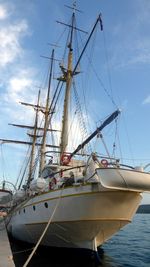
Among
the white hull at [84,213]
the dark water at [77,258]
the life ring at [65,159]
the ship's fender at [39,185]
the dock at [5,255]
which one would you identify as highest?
the life ring at [65,159]

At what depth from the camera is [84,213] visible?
14508 mm

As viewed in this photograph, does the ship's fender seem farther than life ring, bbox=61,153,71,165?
No

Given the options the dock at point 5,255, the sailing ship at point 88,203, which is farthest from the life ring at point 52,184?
the dock at point 5,255

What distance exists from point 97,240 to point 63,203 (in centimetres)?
260

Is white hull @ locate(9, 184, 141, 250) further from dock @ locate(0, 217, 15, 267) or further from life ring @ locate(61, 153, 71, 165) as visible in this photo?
life ring @ locate(61, 153, 71, 165)

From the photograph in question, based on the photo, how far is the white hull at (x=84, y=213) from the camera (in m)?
14.2

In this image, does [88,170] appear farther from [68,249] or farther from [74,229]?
[68,249]

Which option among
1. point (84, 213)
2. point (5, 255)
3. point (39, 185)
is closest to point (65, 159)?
point (39, 185)

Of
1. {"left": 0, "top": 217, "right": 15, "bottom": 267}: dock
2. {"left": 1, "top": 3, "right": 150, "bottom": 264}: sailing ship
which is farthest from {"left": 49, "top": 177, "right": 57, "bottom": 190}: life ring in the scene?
{"left": 0, "top": 217, "right": 15, "bottom": 267}: dock

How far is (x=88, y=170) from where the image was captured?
14.8m

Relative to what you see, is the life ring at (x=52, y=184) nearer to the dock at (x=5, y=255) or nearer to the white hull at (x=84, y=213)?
the white hull at (x=84, y=213)

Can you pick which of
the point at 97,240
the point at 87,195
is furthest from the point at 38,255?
the point at 87,195

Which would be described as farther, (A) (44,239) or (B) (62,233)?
(A) (44,239)

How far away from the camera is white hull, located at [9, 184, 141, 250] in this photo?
14.2m
